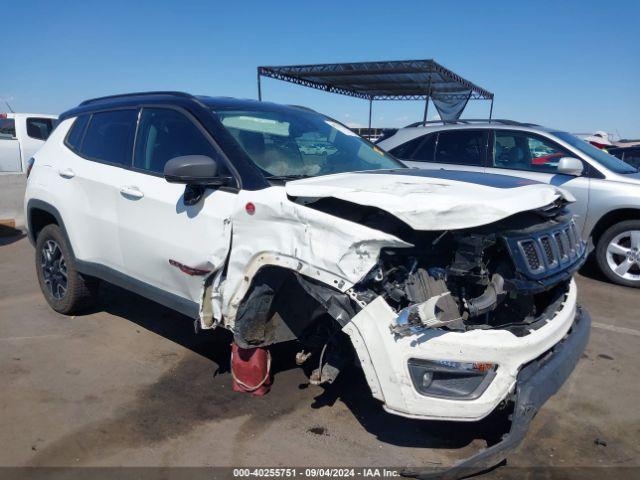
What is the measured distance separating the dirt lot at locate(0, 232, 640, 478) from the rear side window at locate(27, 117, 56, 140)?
967 centimetres

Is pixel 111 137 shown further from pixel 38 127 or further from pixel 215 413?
pixel 38 127

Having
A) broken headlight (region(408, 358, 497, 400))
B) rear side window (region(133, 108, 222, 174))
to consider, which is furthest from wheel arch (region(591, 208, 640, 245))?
rear side window (region(133, 108, 222, 174))

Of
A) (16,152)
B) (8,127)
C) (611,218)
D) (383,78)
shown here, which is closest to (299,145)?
(611,218)

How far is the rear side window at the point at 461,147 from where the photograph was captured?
668 cm

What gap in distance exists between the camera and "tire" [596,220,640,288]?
578 centimetres

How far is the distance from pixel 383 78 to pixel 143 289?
549 inches

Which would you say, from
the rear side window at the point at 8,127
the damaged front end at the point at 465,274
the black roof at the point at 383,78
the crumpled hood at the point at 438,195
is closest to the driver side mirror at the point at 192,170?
the crumpled hood at the point at 438,195

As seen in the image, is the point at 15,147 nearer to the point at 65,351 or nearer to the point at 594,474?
the point at 65,351

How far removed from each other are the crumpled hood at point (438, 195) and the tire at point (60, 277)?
8.32ft

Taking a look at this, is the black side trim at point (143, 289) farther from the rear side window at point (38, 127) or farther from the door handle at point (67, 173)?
the rear side window at point (38, 127)

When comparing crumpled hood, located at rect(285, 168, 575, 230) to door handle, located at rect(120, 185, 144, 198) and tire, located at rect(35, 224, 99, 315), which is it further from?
tire, located at rect(35, 224, 99, 315)

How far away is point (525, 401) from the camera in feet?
7.48

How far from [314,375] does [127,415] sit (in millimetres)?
1205

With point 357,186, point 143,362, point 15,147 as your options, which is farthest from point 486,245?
point 15,147
